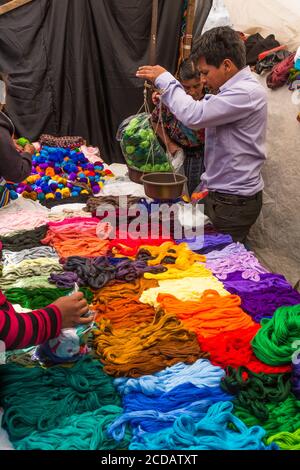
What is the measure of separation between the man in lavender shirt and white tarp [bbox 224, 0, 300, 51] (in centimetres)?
158

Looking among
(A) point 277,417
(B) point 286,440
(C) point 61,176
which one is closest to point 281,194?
(C) point 61,176

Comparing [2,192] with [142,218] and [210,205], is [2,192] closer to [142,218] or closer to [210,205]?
[142,218]

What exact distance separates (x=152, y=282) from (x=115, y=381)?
0.86 meters

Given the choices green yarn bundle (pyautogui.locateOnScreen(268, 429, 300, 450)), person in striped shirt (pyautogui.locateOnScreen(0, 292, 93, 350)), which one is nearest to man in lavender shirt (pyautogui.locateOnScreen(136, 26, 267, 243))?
person in striped shirt (pyautogui.locateOnScreen(0, 292, 93, 350))

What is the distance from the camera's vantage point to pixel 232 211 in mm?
3340

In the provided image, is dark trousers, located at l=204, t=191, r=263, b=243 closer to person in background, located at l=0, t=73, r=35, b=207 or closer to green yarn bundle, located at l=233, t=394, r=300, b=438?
person in background, located at l=0, t=73, r=35, b=207

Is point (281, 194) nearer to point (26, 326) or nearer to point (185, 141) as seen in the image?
point (185, 141)

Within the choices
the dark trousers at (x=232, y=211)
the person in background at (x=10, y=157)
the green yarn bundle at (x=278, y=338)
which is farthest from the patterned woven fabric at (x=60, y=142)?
the green yarn bundle at (x=278, y=338)

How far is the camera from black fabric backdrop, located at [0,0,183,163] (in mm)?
5961

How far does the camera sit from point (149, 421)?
167 centimetres

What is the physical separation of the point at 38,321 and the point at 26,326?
6cm
